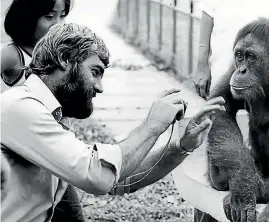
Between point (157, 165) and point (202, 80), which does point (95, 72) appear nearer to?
point (157, 165)

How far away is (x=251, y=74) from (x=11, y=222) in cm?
98

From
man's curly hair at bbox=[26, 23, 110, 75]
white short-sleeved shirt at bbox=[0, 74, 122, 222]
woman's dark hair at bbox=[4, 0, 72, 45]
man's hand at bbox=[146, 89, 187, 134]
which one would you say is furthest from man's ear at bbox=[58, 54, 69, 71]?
woman's dark hair at bbox=[4, 0, 72, 45]

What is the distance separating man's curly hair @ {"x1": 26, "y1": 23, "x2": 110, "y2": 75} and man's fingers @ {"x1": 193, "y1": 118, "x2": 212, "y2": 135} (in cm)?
39

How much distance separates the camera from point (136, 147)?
1648 mm

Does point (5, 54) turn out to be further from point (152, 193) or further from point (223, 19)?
point (152, 193)

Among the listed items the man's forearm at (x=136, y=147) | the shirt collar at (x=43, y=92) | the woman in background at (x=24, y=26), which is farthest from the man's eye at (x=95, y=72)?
the woman in background at (x=24, y=26)

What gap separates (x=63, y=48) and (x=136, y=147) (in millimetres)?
362

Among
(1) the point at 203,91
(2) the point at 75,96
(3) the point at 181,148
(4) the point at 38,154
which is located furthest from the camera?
(1) the point at 203,91

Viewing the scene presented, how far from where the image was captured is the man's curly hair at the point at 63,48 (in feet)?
5.73

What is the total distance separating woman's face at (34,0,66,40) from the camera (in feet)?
7.34

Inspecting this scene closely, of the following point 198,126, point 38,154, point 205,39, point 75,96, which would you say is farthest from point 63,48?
point 205,39

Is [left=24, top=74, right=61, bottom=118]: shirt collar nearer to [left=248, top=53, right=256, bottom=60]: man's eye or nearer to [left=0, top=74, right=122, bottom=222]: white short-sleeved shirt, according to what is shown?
[left=0, top=74, right=122, bottom=222]: white short-sleeved shirt

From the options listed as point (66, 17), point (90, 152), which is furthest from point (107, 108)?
point (90, 152)

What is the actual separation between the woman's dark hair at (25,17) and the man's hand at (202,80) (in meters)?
0.54
